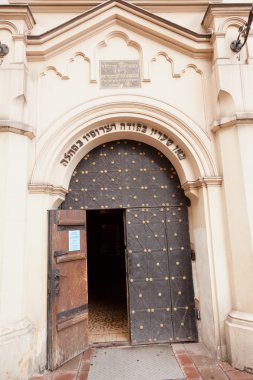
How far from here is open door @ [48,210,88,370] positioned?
11.6 ft

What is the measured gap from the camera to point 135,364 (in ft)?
11.5

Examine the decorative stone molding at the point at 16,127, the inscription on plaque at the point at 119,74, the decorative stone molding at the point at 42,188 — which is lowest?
the decorative stone molding at the point at 42,188

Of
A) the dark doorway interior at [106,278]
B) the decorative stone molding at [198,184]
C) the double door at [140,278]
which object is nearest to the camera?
the double door at [140,278]

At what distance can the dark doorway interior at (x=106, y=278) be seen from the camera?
15.5ft

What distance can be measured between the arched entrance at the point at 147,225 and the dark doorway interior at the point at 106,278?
72 cm

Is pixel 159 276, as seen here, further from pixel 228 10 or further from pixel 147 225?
pixel 228 10

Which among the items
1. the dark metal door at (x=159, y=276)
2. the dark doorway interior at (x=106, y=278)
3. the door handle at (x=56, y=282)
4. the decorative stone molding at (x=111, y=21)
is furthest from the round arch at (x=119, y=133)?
the dark doorway interior at (x=106, y=278)

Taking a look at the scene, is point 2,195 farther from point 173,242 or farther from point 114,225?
point 114,225

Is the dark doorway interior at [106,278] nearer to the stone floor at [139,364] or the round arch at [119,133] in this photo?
the stone floor at [139,364]

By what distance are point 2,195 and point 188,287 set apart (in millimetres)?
3126

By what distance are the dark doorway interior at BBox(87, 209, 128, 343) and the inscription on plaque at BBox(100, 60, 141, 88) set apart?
10.9ft

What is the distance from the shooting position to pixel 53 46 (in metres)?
4.11

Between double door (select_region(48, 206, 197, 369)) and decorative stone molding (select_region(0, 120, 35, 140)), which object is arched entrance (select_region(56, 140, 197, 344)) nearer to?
double door (select_region(48, 206, 197, 369))

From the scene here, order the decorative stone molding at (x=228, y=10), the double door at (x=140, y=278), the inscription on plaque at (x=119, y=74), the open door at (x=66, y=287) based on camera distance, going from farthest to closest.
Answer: the inscription on plaque at (x=119, y=74), the decorative stone molding at (x=228, y=10), the double door at (x=140, y=278), the open door at (x=66, y=287)
